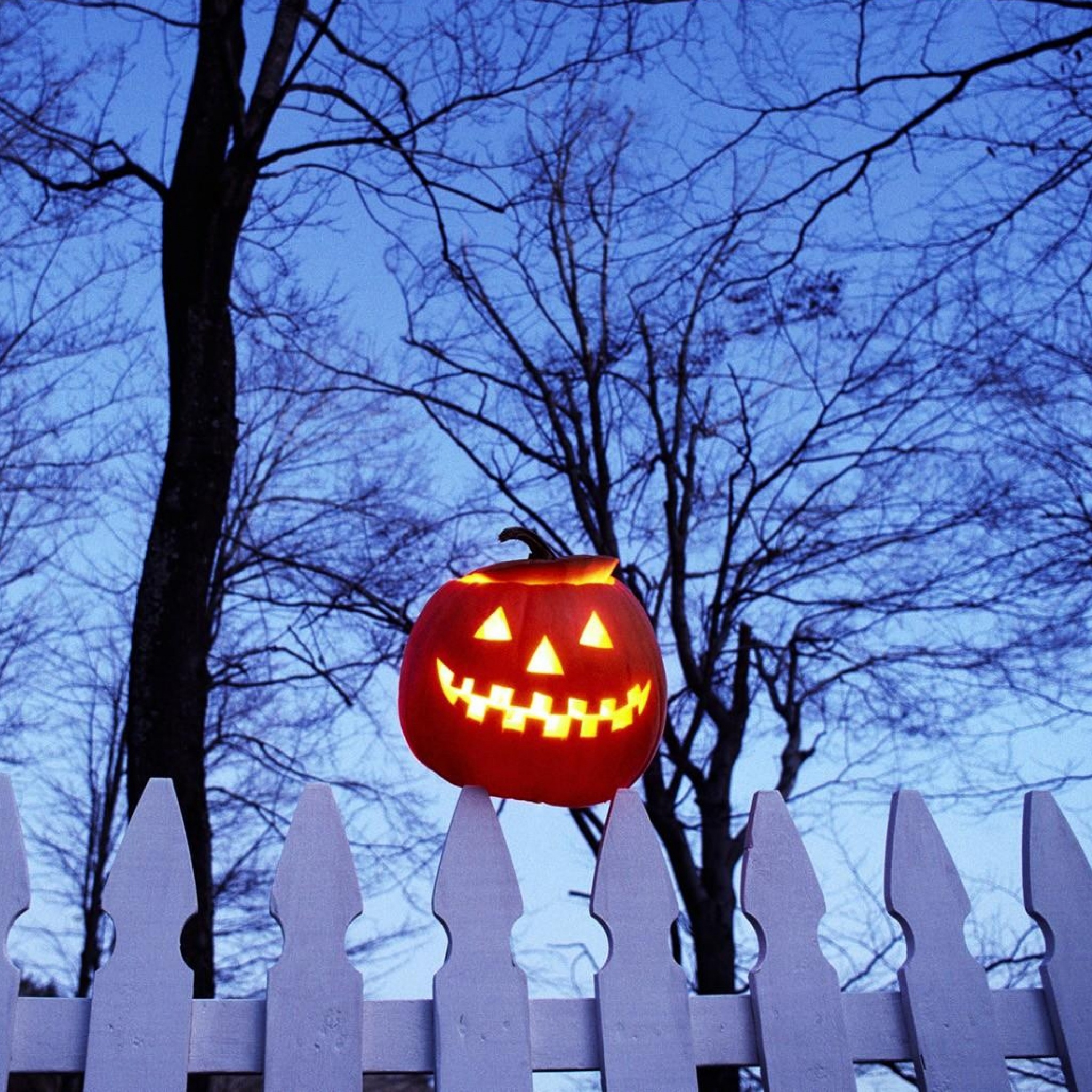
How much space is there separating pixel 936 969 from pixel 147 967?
5.36ft

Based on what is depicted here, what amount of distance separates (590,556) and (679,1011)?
114 centimetres

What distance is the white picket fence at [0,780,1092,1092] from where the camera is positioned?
2.21 m

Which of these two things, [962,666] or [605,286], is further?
[605,286]

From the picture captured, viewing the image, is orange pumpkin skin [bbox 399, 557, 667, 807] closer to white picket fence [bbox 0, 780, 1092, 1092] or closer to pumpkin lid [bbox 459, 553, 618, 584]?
pumpkin lid [bbox 459, 553, 618, 584]

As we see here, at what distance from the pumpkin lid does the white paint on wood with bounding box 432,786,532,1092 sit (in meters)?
0.64

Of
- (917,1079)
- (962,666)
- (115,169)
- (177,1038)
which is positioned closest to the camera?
(177,1038)

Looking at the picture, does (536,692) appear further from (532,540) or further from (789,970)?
(789,970)

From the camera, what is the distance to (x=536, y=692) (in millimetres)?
2658

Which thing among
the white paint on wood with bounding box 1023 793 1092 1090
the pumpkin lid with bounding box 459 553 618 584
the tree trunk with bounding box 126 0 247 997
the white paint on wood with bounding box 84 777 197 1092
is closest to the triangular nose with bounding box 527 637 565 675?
the pumpkin lid with bounding box 459 553 618 584

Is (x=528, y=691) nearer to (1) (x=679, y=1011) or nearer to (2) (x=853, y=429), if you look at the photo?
(1) (x=679, y=1011)

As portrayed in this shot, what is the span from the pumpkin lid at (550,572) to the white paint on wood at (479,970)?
644 mm

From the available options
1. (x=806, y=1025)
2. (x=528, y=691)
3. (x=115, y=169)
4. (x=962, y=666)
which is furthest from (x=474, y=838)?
(x=962, y=666)

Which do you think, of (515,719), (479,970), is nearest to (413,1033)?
(479,970)

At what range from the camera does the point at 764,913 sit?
2.38 metres
